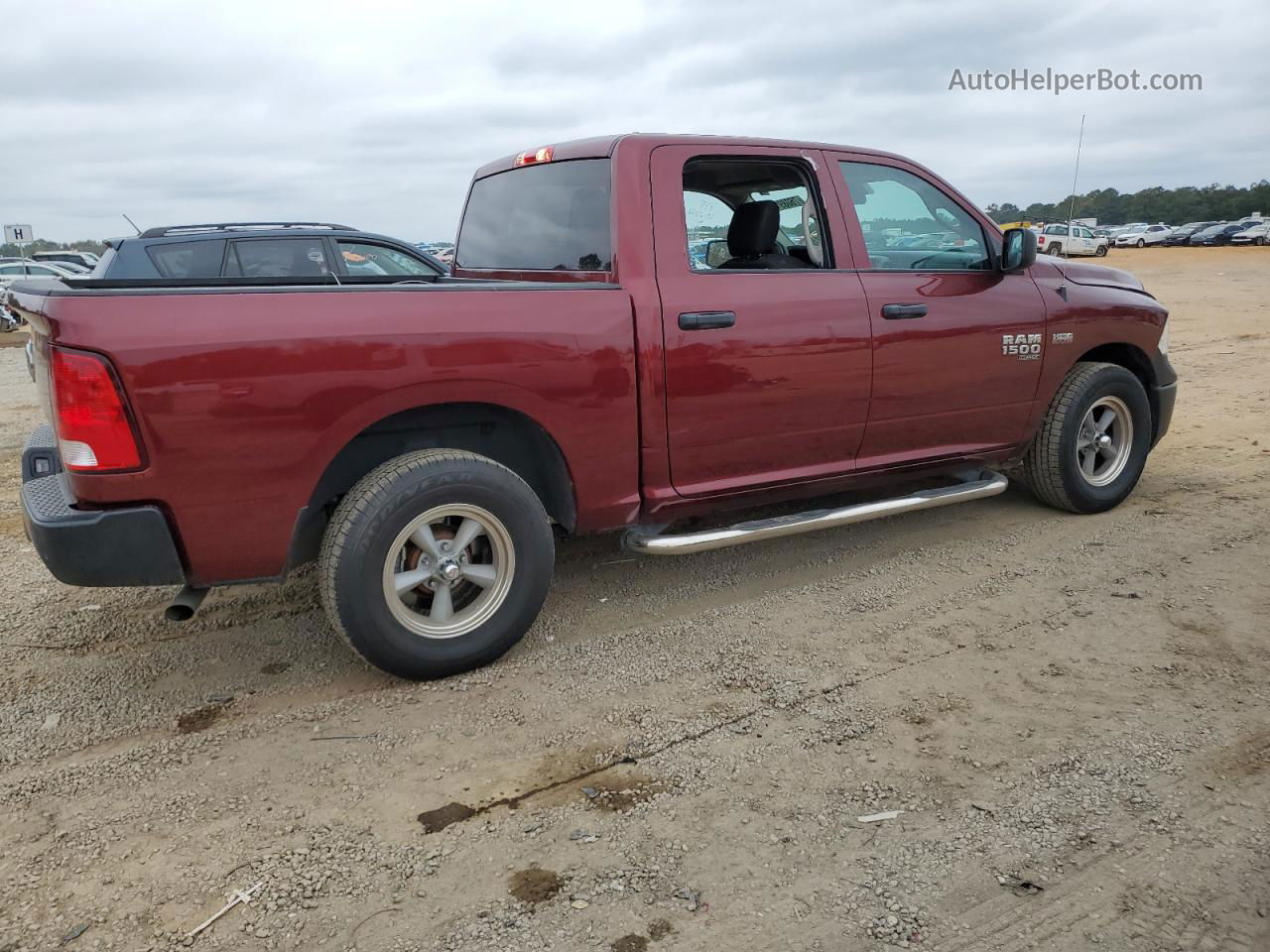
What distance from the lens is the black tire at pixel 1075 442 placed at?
15.9ft

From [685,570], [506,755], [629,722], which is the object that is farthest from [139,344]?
[685,570]

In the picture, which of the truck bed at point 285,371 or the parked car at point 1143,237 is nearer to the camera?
the truck bed at point 285,371

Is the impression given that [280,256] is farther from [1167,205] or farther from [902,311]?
[1167,205]

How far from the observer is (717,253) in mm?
4305

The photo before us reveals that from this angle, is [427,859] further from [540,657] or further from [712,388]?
[712,388]

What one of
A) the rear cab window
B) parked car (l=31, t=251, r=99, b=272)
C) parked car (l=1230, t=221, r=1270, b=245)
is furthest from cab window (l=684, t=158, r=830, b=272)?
parked car (l=1230, t=221, r=1270, b=245)

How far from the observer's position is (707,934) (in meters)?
2.12

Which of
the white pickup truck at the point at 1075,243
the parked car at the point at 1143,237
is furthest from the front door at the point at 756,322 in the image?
the parked car at the point at 1143,237

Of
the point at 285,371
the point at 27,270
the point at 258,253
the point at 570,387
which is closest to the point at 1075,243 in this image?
the point at 27,270

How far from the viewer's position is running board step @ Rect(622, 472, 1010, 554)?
368cm

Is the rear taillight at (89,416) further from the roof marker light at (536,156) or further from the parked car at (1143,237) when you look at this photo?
the parked car at (1143,237)

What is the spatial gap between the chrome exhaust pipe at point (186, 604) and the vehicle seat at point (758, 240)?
2559mm

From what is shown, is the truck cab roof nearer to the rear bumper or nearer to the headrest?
the headrest

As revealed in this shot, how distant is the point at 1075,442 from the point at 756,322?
7.15 feet
